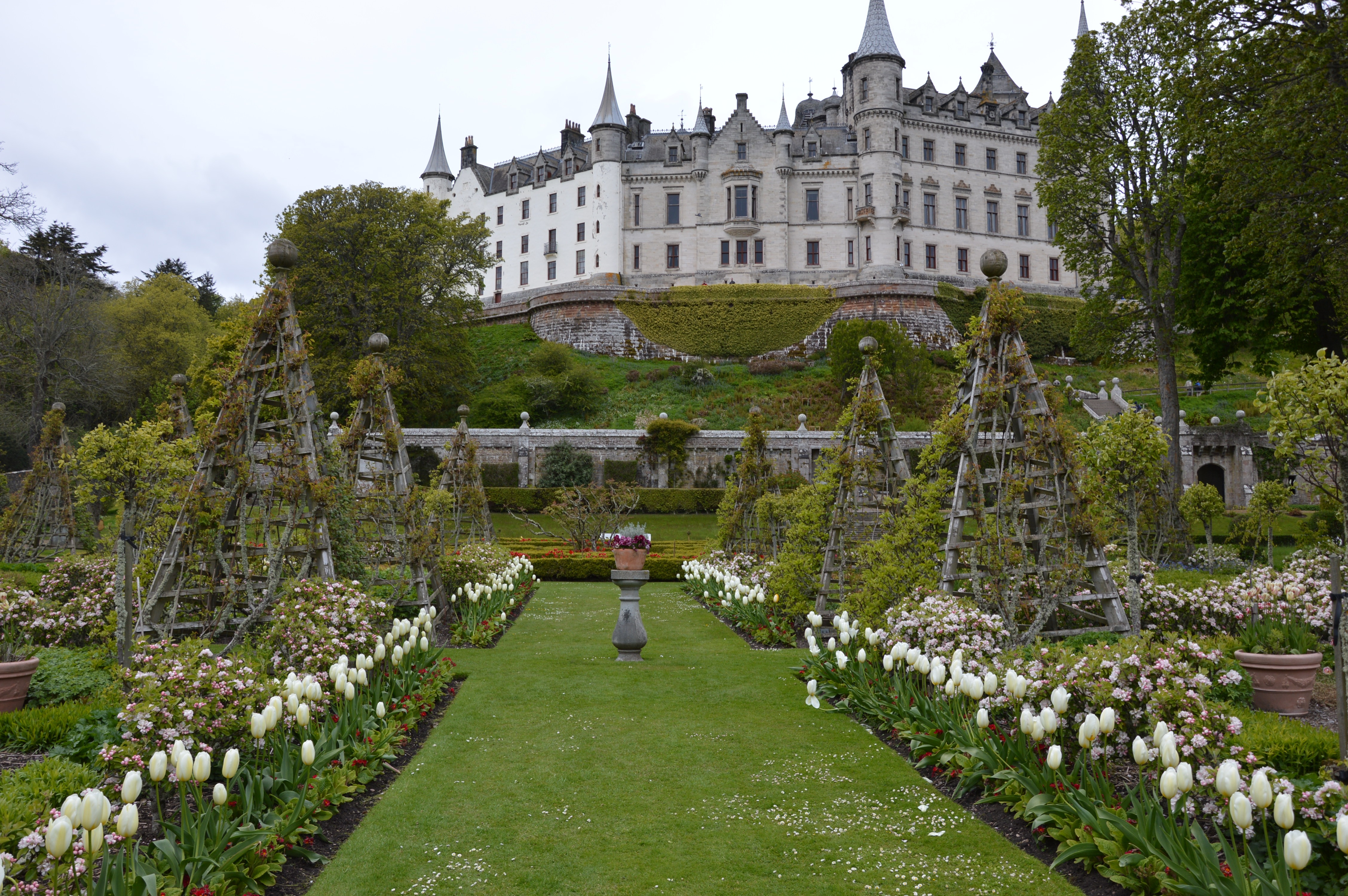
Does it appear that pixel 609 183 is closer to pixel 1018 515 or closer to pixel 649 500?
pixel 649 500

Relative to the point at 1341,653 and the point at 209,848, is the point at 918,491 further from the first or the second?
the point at 209,848

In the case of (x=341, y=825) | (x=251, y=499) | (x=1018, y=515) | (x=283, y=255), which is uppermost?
(x=283, y=255)

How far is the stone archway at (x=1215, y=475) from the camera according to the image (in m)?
35.8

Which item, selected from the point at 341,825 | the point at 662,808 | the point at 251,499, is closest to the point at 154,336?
the point at 251,499

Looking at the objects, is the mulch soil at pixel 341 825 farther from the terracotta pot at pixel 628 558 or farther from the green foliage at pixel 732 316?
the green foliage at pixel 732 316

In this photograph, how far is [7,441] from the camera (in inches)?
1334

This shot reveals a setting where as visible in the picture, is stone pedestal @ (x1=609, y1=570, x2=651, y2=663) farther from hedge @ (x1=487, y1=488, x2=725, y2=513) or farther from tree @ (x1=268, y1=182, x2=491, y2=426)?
tree @ (x1=268, y1=182, x2=491, y2=426)

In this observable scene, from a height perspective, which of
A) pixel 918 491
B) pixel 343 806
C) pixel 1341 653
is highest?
pixel 918 491

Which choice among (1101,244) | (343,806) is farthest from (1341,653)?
(1101,244)

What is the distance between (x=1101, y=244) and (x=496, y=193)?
5000 cm

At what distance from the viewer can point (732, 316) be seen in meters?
50.6

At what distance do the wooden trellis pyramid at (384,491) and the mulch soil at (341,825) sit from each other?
4748 millimetres

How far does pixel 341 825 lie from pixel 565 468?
95.5ft

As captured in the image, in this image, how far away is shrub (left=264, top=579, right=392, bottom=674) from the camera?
24.9ft
